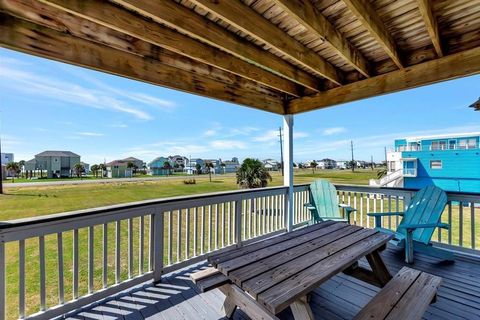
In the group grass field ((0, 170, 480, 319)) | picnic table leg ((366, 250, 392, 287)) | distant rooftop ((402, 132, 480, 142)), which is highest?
distant rooftop ((402, 132, 480, 142))

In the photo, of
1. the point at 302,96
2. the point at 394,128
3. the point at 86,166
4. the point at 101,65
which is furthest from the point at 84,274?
the point at 394,128

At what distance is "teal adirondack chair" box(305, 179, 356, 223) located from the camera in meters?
3.86

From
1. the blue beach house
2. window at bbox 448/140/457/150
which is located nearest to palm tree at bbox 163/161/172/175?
the blue beach house

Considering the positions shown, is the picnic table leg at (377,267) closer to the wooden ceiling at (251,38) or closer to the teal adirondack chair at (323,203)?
the teal adirondack chair at (323,203)

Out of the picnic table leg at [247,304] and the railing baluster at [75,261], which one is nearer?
the picnic table leg at [247,304]

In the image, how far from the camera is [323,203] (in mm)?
4059

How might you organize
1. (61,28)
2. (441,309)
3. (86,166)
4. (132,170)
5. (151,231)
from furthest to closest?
(132,170) < (86,166) < (151,231) < (441,309) < (61,28)

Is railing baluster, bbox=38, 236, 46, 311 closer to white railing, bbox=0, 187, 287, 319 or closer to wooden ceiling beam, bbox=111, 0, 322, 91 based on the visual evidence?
white railing, bbox=0, 187, 287, 319

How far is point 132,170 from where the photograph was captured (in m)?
25.4

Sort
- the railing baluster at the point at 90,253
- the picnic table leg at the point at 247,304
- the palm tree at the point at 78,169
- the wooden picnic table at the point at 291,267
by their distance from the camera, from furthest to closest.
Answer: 1. the palm tree at the point at 78,169
2. the railing baluster at the point at 90,253
3. the picnic table leg at the point at 247,304
4. the wooden picnic table at the point at 291,267

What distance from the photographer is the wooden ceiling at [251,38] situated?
1614 millimetres

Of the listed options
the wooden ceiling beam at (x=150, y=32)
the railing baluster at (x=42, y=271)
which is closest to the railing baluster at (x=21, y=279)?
the railing baluster at (x=42, y=271)

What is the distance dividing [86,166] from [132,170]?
11.7m

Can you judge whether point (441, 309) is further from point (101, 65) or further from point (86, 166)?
point (86, 166)
